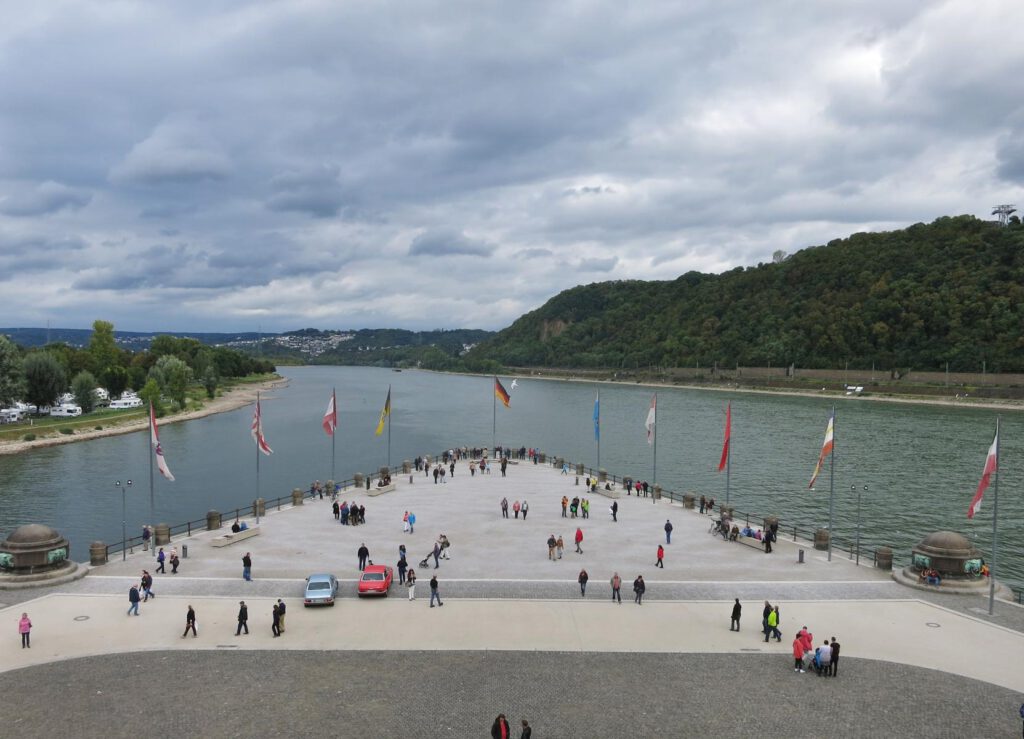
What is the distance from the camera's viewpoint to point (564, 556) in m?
28.1

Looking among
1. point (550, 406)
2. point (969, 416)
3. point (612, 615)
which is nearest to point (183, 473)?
point (612, 615)

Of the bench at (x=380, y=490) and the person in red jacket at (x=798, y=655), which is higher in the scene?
the person in red jacket at (x=798, y=655)

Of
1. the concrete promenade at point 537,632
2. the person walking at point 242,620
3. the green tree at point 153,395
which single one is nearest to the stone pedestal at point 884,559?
the concrete promenade at point 537,632

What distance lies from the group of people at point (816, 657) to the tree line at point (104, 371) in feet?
301

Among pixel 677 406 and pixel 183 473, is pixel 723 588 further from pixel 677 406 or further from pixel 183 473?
pixel 677 406

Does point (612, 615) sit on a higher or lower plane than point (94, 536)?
higher

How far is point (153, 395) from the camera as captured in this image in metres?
109

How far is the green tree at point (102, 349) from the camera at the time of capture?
120688 mm

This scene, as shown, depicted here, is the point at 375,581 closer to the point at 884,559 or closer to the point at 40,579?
the point at 40,579

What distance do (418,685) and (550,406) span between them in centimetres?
12577

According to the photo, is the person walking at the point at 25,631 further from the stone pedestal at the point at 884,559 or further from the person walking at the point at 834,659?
the stone pedestal at the point at 884,559

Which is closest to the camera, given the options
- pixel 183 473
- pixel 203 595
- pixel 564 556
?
pixel 203 595

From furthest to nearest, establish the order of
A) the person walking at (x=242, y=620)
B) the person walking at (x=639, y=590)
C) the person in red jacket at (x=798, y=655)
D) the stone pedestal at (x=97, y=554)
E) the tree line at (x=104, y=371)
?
the tree line at (x=104, y=371) → the stone pedestal at (x=97, y=554) → the person walking at (x=639, y=590) → the person walking at (x=242, y=620) → the person in red jacket at (x=798, y=655)

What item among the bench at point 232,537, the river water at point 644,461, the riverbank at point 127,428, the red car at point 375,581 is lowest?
the river water at point 644,461
